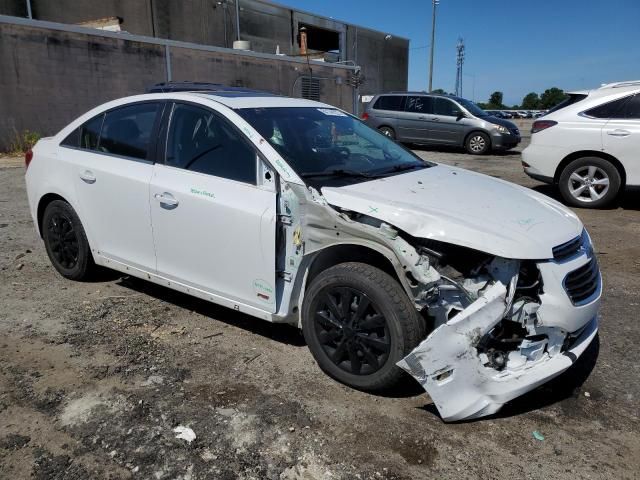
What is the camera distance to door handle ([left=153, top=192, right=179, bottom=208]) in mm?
3562

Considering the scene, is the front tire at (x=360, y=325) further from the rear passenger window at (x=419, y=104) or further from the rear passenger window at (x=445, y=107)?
the rear passenger window at (x=419, y=104)

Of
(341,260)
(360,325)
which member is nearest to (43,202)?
(341,260)

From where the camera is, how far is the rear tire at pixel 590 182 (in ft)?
24.2

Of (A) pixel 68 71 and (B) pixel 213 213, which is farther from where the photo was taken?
(A) pixel 68 71

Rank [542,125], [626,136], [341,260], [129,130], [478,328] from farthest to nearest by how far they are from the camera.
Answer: [542,125]
[626,136]
[129,130]
[341,260]
[478,328]

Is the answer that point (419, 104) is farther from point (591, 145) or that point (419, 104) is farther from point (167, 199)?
point (167, 199)

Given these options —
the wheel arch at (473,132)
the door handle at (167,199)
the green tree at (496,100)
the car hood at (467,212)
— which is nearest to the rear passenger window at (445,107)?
the wheel arch at (473,132)

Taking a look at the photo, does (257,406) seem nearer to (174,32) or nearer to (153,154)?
(153,154)

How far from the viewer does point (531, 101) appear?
75.2 meters

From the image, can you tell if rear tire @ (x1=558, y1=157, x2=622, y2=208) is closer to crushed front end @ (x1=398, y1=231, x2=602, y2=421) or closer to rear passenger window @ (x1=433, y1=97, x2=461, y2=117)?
crushed front end @ (x1=398, y1=231, x2=602, y2=421)

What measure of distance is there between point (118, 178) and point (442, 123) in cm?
1312

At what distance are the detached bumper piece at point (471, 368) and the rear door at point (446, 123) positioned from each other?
44.5ft

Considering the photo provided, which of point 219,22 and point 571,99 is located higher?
point 219,22

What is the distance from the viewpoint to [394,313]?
2715 millimetres
